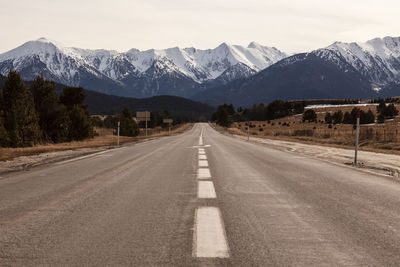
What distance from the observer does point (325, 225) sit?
15.4 ft

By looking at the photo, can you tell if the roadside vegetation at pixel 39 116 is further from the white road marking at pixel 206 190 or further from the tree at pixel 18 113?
the white road marking at pixel 206 190

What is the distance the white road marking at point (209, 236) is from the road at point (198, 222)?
0.4 inches

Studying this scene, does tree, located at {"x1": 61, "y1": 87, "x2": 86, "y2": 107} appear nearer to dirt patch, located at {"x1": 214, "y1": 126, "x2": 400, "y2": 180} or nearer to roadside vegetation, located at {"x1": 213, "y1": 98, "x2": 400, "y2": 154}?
roadside vegetation, located at {"x1": 213, "y1": 98, "x2": 400, "y2": 154}

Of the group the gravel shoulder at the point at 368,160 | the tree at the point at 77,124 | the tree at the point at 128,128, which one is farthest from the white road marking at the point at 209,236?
the tree at the point at 128,128

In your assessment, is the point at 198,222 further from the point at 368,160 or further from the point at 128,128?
the point at 128,128

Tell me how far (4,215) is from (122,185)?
9.34 ft

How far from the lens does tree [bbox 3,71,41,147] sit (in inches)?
950

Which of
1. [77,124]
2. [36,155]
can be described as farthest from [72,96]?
[36,155]

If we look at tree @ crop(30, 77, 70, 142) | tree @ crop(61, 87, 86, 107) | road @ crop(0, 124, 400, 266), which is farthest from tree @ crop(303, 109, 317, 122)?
road @ crop(0, 124, 400, 266)

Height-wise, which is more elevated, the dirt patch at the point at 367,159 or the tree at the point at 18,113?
the tree at the point at 18,113

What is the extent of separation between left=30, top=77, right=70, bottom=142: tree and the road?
78.7 feet

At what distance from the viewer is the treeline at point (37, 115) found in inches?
954

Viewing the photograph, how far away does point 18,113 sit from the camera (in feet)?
80.0

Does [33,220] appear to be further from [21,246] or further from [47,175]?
[47,175]
